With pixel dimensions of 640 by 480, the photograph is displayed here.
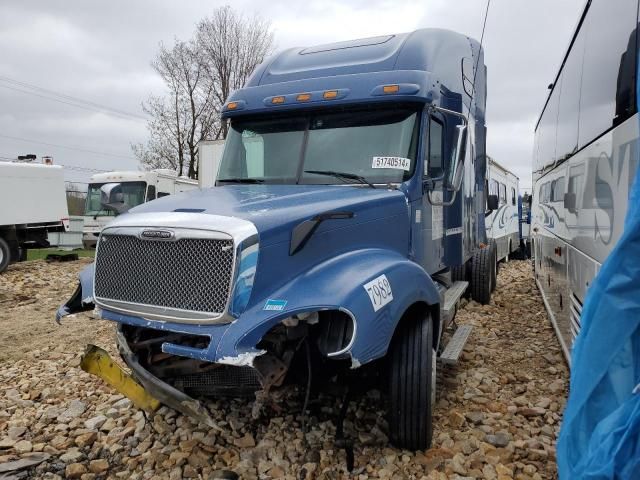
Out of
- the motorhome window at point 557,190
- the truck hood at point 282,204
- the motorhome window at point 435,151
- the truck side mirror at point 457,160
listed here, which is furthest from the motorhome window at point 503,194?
the truck hood at point 282,204

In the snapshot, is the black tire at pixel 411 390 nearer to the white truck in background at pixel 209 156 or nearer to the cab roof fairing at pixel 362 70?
the cab roof fairing at pixel 362 70

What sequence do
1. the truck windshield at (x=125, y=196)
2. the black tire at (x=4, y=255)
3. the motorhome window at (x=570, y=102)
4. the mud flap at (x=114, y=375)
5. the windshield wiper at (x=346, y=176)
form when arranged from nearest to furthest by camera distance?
the mud flap at (x=114, y=375)
the windshield wiper at (x=346, y=176)
the motorhome window at (x=570, y=102)
the black tire at (x=4, y=255)
the truck windshield at (x=125, y=196)

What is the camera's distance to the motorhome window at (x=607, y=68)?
289 centimetres

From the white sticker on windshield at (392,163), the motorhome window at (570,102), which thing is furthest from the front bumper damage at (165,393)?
the motorhome window at (570,102)

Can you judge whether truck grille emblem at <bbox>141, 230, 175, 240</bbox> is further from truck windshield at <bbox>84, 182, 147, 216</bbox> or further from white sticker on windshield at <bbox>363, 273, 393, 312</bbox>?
truck windshield at <bbox>84, 182, 147, 216</bbox>

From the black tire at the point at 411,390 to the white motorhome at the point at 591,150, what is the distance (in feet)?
4.26

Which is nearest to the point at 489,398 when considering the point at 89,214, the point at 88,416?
the point at 88,416

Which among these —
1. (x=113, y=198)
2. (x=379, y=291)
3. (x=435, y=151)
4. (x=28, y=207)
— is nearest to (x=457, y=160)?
(x=435, y=151)

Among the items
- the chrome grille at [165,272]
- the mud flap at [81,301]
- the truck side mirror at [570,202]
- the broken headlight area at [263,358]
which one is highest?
the truck side mirror at [570,202]

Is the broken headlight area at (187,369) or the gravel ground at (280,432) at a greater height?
the broken headlight area at (187,369)

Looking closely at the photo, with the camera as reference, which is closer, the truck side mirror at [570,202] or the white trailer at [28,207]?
the truck side mirror at [570,202]

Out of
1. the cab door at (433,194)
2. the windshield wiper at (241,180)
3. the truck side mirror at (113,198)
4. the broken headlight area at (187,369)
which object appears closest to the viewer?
the broken headlight area at (187,369)

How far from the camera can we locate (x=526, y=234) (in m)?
20.0

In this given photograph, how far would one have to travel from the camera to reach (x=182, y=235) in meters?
2.92
